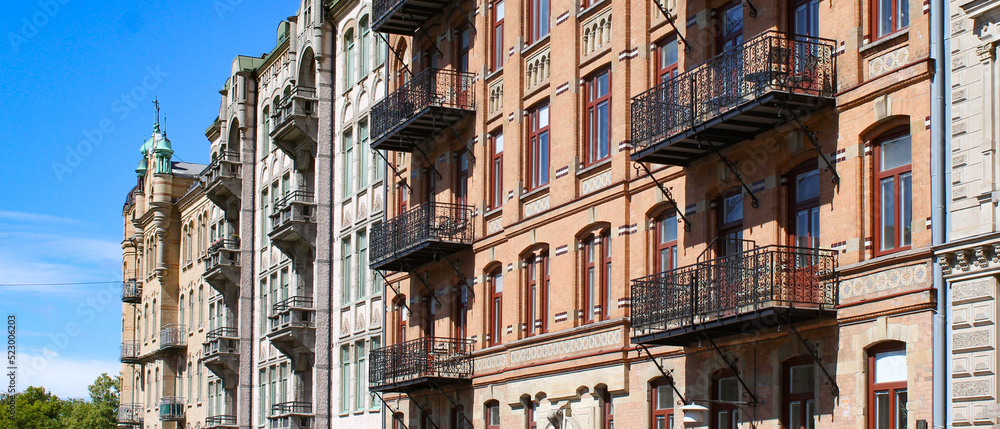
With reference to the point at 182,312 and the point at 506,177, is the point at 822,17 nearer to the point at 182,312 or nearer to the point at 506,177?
the point at 506,177

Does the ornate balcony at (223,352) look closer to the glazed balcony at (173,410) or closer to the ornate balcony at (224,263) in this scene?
the ornate balcony at (224,263)

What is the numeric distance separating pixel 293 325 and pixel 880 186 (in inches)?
1146

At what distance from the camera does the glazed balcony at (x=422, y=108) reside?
35781mm

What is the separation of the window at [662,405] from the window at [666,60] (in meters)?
5.94

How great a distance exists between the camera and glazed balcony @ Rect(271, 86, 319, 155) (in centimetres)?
4788

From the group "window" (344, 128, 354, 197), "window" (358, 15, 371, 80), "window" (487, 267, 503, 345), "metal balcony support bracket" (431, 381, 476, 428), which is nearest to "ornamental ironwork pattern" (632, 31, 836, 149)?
"window" (487, 267, 503, 345)

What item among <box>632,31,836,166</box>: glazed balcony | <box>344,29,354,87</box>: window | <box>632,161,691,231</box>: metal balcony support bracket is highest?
<box>344,29,354,87</box>: window

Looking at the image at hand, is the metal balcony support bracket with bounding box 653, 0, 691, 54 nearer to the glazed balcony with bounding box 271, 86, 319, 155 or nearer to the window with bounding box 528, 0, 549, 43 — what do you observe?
the window with bounding box 528, 0, 549, 43

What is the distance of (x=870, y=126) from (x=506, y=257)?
13640 millimetres

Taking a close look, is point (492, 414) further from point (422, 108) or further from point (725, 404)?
point (725, 404)

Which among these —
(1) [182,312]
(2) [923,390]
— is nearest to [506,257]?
(2) [923,390]

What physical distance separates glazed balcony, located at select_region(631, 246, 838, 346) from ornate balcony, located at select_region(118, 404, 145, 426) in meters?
57.6

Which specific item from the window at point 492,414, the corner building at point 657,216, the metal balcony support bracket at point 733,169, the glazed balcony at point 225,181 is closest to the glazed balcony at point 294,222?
the corner building at point 657,216

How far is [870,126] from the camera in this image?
2100 centimetres
